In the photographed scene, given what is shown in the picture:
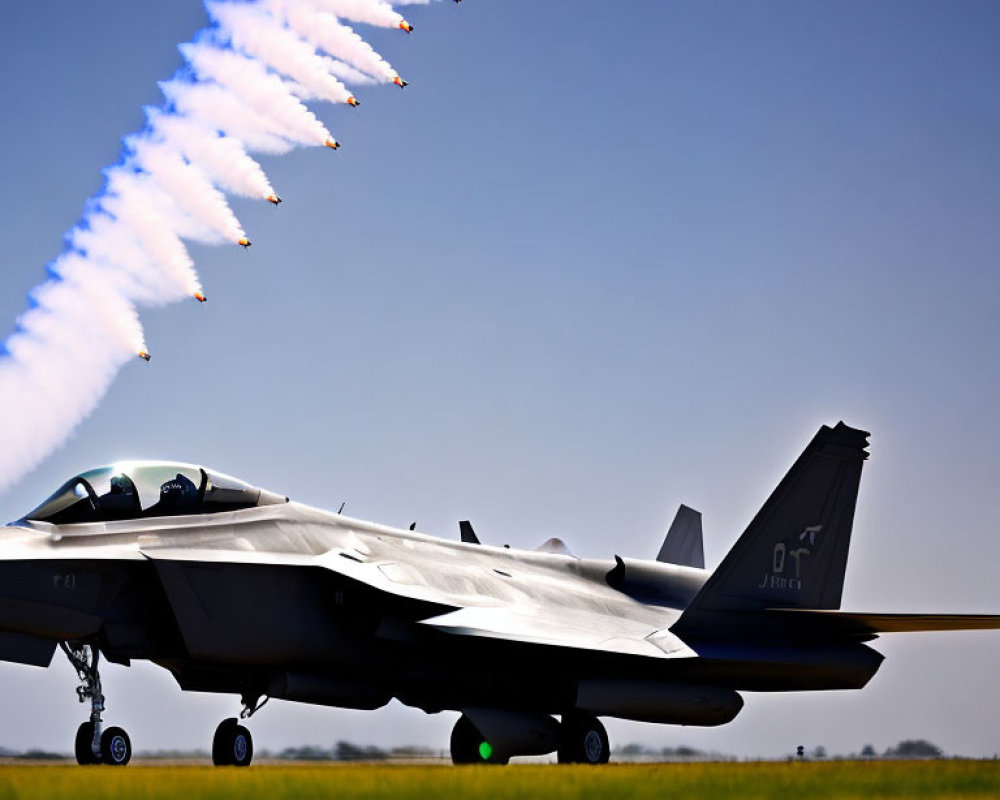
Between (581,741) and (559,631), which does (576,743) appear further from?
(559,631)

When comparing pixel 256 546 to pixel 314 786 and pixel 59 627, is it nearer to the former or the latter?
pixel 59 627

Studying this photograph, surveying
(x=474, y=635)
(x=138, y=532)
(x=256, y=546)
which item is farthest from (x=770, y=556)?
(x=138, y=532)

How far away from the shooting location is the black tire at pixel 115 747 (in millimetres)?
12211

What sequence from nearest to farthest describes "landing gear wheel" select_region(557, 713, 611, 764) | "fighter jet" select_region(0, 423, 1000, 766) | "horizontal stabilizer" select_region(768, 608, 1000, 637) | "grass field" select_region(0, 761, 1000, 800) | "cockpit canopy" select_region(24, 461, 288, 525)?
1. "grass field" select_region(0, 761, 1000, 800)
2. "fighter jet" select_region(0, 423, 1000, 766)
3. "cockpit canopy" select_region(24, 461, 288, 525)
4. "landing gear wheel" select_region(557, 713, 611, 764)
5. "horizontal stabilizer" select_region(768, 608, 1000, 637)

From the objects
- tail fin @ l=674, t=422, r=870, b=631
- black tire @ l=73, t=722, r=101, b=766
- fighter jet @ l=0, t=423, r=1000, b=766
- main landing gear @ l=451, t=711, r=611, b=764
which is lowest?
black tire @ l=73, t=722, r=101, b=766

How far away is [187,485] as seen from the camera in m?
14.3

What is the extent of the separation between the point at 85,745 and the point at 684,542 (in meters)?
14.6

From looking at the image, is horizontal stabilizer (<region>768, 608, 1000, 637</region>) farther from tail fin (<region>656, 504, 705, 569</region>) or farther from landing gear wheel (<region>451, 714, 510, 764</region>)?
tail fin (<region>656, 504, 705, 569</region>)

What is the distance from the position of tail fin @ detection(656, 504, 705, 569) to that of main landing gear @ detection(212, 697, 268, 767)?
1185 cm

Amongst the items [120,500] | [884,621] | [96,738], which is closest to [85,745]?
[96,738]

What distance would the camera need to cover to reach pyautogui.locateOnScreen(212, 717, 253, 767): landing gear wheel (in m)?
13.8

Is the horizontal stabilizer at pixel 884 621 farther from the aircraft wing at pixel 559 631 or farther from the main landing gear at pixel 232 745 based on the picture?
the main landing gear at pixel 232 745

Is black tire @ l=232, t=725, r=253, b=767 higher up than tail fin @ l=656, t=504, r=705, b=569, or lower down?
lower down

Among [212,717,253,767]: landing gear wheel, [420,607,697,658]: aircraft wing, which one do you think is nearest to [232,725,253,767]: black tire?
[212,717,253,767]: landing gear wheel
